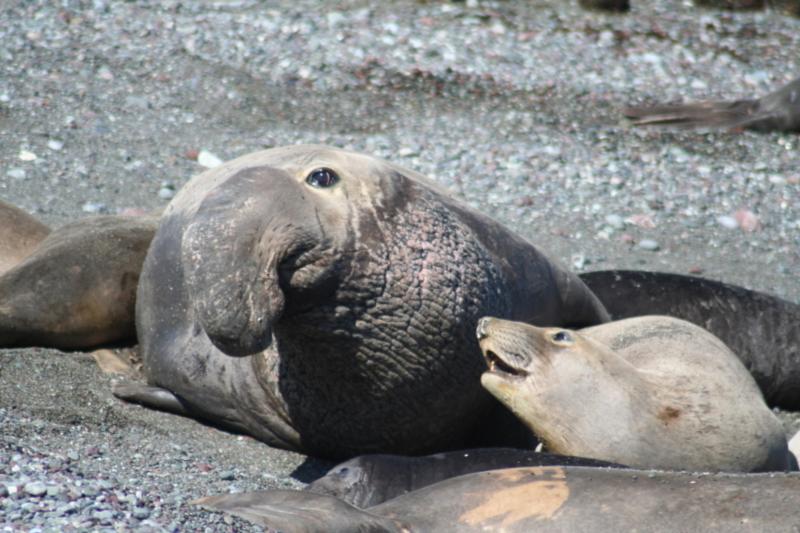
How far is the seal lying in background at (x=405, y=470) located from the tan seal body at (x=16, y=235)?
7.53 ft

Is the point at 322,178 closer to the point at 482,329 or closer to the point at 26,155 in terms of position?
the point at 482,329

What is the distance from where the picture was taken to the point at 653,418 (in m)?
4.41

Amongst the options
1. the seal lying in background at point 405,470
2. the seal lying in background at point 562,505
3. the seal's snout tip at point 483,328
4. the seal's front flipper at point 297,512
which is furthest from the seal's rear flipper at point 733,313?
the seal's front flipper at point 297,512

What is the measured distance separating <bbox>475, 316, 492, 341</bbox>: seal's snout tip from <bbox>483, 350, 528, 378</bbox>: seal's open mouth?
7 cm

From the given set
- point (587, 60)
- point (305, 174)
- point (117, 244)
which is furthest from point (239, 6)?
point (305, 174)

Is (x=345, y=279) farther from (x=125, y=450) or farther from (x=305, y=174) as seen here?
(x=125, y=450)

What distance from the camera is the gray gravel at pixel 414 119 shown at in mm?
7297

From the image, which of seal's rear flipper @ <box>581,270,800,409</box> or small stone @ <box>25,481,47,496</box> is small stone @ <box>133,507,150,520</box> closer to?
small stone @ <box>25,481,47,496</box>

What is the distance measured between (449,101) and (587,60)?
1610 millimetres

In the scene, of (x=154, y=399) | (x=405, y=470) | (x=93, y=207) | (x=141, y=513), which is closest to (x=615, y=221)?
(x=93, y=207)

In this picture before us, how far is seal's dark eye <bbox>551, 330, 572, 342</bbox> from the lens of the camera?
4.59 m

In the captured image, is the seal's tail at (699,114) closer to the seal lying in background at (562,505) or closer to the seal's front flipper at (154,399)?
the seal's front flipper at (154,399)

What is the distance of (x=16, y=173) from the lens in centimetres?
757

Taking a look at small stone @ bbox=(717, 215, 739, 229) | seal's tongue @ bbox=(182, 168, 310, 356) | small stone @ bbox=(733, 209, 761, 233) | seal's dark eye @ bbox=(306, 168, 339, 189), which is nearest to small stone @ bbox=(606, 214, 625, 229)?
small stone @ bbox=(717, 215, 739, 229)
